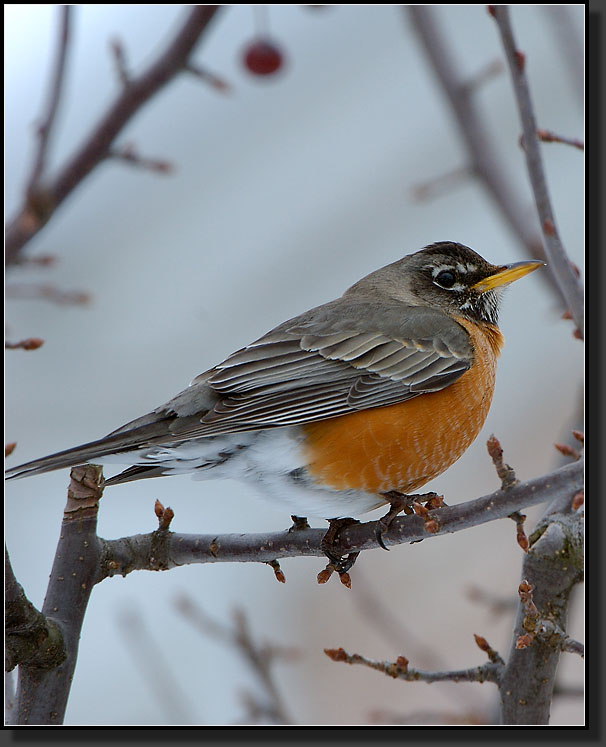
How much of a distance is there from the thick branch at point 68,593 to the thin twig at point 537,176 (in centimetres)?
129

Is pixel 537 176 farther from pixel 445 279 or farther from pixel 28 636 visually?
pixel 28 636

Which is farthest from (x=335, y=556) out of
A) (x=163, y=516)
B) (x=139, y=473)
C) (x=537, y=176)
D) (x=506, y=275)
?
(x=506, y=275)

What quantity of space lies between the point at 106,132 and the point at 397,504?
130 cm

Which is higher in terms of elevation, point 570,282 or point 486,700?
point 570,282

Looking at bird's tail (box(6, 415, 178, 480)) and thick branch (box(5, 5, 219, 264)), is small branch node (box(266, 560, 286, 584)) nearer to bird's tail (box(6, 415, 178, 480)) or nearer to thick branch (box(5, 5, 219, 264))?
bird's tail (box(6, 415, 178, 480))

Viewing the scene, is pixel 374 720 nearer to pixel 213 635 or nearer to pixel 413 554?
pixel 213 635

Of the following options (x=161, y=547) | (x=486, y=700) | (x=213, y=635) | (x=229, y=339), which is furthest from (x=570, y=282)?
(x=229, y=339)

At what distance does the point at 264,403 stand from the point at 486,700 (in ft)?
5.82

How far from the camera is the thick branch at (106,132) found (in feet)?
7.06

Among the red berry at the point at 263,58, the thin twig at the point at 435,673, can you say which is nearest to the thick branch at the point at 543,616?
the thin twig at the point at 435,673

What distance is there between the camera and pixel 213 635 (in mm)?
3070

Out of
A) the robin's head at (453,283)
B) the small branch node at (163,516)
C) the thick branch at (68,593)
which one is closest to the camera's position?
the thick branch at (68,593)

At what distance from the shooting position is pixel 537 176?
1.94m

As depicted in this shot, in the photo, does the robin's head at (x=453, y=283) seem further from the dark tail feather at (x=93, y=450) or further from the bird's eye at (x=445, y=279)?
the dark tail feather at (x=93, y=450)
